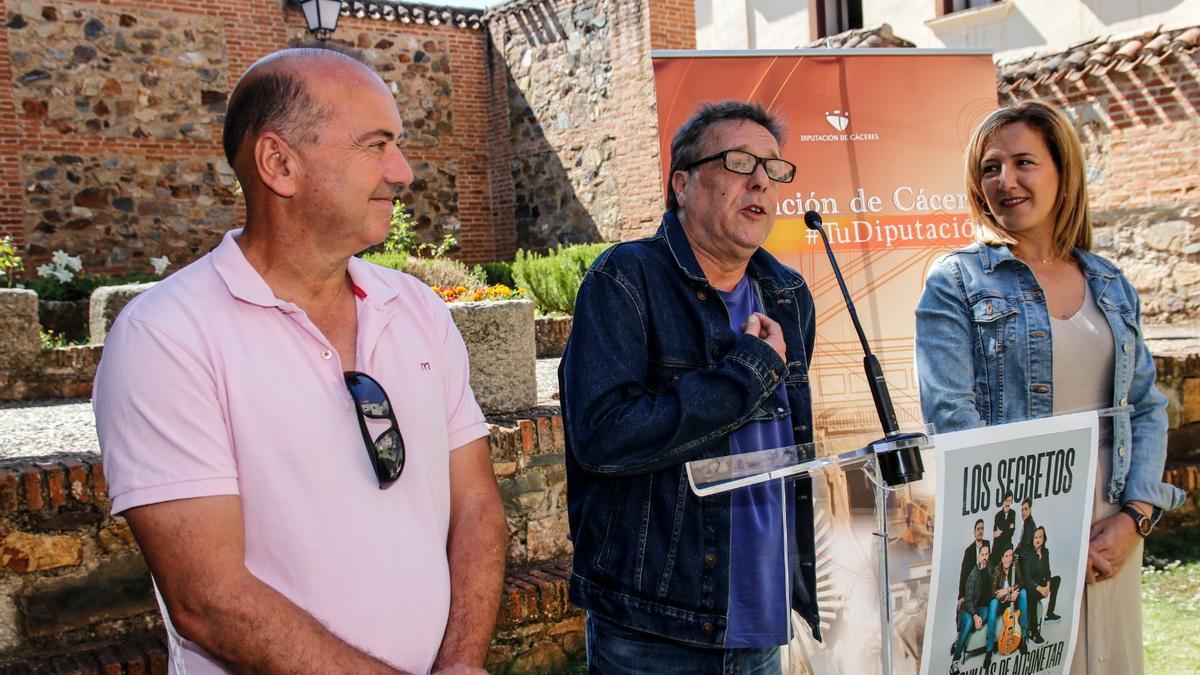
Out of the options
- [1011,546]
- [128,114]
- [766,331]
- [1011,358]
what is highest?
[128,114]

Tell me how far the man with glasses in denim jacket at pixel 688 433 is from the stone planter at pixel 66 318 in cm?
805

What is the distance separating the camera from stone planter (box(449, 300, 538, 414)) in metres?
4.33

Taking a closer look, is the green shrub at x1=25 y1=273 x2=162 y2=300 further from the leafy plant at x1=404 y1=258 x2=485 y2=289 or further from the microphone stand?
the microphone stand

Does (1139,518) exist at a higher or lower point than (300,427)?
lower

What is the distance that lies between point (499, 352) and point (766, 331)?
2.59m

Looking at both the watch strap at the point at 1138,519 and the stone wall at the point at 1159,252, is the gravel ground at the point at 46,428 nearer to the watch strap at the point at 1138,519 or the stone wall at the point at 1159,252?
the watch strap at the point at 1138,519

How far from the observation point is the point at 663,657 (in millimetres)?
1966

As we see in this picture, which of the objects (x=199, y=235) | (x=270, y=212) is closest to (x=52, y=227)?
(x=199, y=235)

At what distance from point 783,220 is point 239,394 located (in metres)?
2.40

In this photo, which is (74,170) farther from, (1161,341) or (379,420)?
(379,420)

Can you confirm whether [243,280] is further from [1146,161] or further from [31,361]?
[1146,161]

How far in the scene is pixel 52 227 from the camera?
12.2m

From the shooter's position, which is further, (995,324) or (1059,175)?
(1059,175)

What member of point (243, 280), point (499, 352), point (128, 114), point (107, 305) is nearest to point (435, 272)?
point (107, 305)
